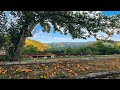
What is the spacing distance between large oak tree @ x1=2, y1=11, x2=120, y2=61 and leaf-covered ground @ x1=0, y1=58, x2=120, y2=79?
0.38 meters

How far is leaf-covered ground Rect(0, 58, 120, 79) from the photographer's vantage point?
23.0 ft

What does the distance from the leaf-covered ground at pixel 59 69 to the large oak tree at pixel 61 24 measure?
38 centimetres

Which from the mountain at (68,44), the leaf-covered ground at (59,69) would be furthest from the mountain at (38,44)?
the leaf-covered ground at (59,69)

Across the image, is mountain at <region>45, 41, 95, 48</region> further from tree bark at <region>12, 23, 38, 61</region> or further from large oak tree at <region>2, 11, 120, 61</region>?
tree bark at <region>12, 23, 38, 61</region>

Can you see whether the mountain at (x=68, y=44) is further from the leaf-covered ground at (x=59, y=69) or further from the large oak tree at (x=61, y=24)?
the leaf-covered ground at (x=59, y=69)

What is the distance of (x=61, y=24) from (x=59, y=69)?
36.8 inches

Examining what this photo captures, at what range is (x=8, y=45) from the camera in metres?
7.38

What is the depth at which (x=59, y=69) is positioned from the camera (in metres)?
7.18

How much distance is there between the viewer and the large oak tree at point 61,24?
727 cm

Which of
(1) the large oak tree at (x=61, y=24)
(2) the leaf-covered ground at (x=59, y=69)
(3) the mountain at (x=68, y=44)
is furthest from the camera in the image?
(1) the large oak tree at (x=61, y=24)

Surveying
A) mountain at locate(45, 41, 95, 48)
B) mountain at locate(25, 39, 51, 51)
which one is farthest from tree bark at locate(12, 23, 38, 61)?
mountain at locate(45, 41, 95, 48)
